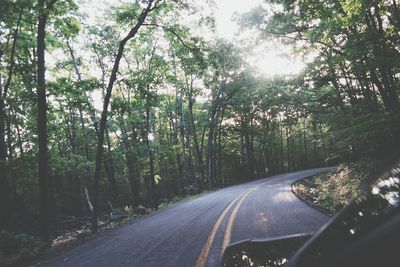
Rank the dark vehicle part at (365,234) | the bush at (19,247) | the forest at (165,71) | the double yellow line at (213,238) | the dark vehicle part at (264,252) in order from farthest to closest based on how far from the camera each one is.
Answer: the forest at (165,71) < the bush at (19,247) < the double yellow line at (213,238) < the dark vehicle part at (264,252) < the dark vehicle part at (365,234)

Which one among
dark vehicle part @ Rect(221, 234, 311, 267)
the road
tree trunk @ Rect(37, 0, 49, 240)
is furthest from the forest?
dark vehicle part @ Rect(221, 234, 311, 267)

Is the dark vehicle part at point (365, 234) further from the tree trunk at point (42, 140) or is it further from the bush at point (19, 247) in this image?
the tree trunk at point (42, 140)

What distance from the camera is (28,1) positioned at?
12125 millimetres

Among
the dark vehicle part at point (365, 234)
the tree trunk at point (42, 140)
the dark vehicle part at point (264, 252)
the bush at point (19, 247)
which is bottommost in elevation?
the bush at point (19, 247)

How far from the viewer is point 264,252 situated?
320cm

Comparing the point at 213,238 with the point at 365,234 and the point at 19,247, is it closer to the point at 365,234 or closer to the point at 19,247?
the point at 19,247

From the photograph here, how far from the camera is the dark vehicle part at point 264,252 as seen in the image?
2961 mm

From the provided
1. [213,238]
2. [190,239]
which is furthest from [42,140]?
[213,238]

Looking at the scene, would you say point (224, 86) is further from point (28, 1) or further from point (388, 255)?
point (388, 255)

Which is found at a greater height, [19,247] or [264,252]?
[264,252]

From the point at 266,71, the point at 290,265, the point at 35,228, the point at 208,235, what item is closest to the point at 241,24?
the point at 266,71

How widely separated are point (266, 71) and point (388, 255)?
19.1 meters

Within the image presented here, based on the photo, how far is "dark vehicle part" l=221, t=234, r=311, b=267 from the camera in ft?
9.71

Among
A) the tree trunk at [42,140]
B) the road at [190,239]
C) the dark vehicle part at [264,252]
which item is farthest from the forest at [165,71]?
the dark vehicle part at [264,252]
